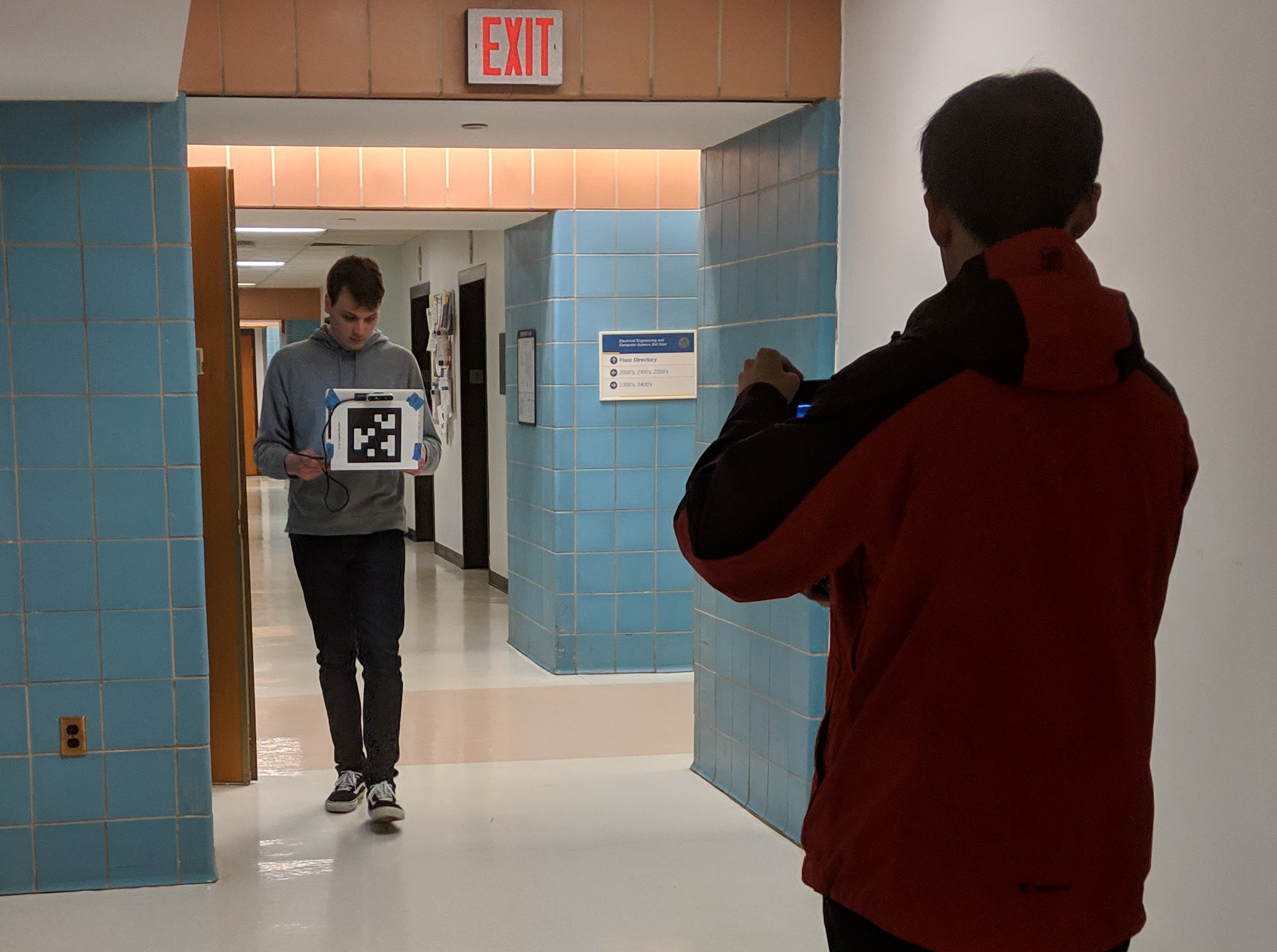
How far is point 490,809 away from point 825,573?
2.91m

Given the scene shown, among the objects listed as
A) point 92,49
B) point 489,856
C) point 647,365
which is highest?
point 92,49

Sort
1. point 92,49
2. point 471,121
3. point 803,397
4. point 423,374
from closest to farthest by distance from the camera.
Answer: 1. point 803,397
2. point 92,49
3. point 471,121
4. point 423,374

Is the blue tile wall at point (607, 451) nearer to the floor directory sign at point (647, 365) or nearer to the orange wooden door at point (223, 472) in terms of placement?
the floor directory sign at point (647, 365)

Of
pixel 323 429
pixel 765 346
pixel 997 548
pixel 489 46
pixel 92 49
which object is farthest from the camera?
pixel 323 429

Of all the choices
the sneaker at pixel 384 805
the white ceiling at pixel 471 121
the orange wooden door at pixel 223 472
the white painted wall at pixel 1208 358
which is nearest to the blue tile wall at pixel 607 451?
the white ceiling at pixel 471 121

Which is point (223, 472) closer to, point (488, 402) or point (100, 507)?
point (100, 507)

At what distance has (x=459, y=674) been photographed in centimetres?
590

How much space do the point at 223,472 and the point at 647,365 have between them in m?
2.29

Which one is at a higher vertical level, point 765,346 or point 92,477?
point 765,346

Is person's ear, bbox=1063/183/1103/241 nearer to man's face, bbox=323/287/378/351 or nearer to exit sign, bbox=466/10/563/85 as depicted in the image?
exit sign, bbox=466/10/563/85

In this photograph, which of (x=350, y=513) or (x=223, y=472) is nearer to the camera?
(x=350, y=513)

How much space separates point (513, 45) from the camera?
3.31 m

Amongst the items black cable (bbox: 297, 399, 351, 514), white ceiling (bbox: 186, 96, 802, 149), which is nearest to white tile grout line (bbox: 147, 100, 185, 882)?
white ceiling (bbox: 186, 96, 802, 149)

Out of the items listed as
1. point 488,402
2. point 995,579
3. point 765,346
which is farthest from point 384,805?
point 488,402
